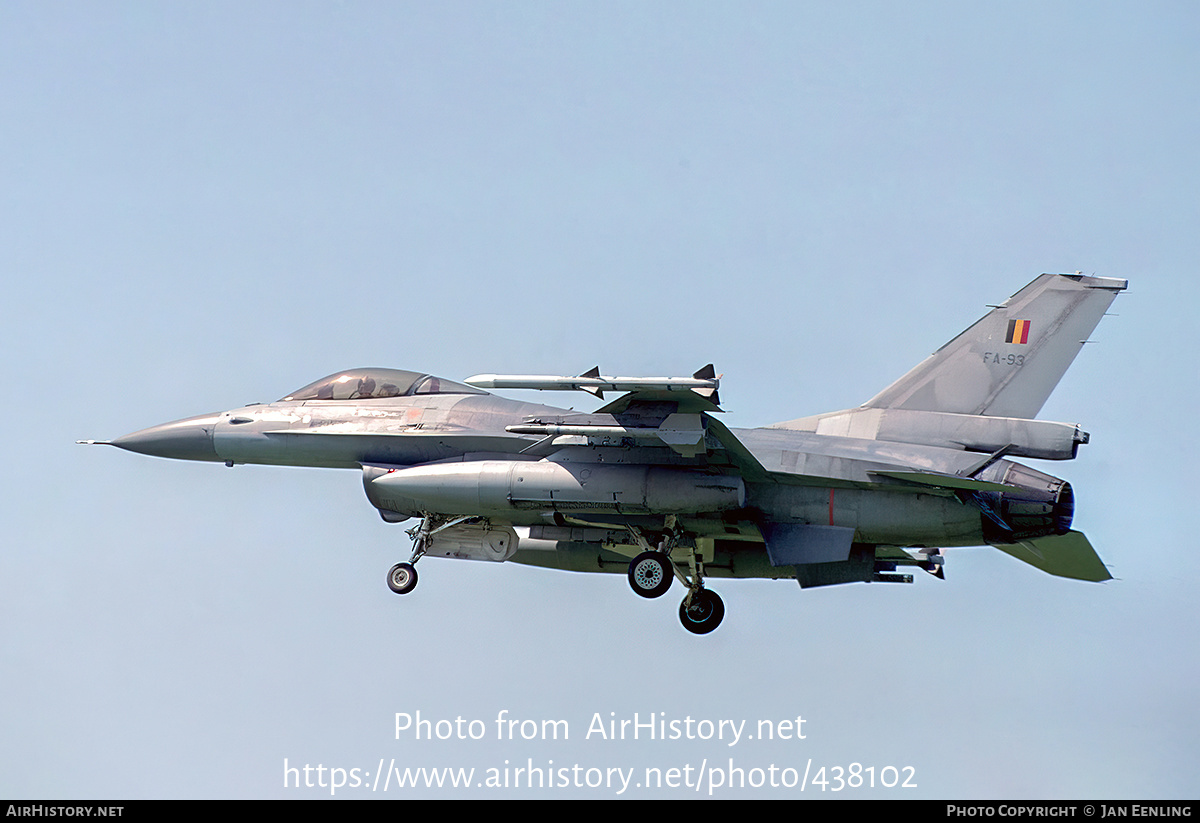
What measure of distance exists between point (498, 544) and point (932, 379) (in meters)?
5.93

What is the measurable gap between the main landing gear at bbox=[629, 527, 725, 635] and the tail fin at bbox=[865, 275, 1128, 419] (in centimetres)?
334

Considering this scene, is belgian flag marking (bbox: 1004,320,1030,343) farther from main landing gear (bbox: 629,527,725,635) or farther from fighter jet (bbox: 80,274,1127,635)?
main landing gear (bbox: 629,527,725,635)

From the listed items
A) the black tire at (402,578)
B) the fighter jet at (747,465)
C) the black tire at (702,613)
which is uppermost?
the fighter jet at (747,465)

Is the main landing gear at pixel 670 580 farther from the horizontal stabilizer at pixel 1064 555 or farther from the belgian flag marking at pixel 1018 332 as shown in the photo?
the belgian flag marking at pixel 1018 332

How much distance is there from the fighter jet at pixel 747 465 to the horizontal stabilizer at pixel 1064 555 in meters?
0.03

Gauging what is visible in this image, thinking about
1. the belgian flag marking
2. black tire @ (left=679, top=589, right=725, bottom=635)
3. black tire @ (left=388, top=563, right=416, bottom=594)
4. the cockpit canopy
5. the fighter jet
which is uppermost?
the belgian flag marking

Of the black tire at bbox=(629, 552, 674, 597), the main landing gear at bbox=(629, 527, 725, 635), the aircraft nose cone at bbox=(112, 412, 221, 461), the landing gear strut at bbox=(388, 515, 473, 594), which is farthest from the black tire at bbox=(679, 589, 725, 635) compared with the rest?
the aircraft nose cone at bbox=(112, 412, 221, 461)

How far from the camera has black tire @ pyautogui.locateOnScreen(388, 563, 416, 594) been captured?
61.2 ft

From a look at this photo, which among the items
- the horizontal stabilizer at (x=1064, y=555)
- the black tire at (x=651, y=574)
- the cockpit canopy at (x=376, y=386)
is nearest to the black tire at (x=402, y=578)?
the cockpit canopy at (x=376, y=386)

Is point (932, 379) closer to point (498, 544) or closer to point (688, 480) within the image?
point (688, 480)

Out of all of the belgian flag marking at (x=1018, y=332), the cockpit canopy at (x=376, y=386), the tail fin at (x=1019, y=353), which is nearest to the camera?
the tail fin at (x=1019, y=353)

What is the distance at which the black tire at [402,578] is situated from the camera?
61.2 ft

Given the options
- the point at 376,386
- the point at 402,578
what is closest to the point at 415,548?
the point at 402,578
